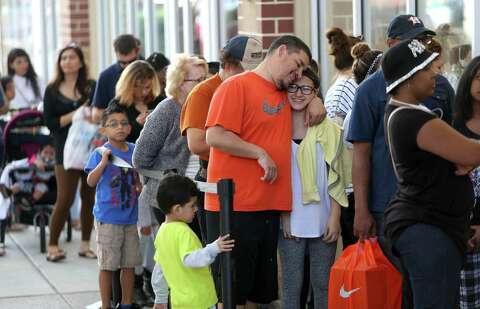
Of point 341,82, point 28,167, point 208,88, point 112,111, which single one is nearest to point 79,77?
point 28,167

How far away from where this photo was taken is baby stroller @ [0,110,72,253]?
11.2m

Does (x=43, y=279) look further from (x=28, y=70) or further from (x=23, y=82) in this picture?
(x=28, y=70)

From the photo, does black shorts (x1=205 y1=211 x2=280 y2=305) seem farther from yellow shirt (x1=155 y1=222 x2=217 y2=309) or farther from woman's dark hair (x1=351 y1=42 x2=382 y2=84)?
woman's dark hair (x1=351 y1=42 x2=382 y2=84)

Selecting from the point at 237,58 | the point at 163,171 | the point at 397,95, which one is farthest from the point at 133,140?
the point at 397,95

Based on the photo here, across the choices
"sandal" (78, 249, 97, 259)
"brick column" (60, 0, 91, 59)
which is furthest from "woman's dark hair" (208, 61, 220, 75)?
"brick column" (60, 0, 91, 59)

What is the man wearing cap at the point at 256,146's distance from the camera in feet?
19.8

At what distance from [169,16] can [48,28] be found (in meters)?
5.61

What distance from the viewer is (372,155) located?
239 inches

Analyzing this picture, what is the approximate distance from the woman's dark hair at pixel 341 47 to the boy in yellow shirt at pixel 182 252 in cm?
172

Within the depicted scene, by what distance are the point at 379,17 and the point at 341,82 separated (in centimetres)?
90

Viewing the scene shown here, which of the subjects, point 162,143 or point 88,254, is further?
point 88,254

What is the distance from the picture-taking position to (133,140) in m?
8.47

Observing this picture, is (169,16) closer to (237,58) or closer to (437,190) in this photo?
(237,58)

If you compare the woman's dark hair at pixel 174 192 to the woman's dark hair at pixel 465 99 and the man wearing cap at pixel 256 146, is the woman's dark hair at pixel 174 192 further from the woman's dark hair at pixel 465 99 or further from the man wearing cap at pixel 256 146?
the woman's dark hair at pixel 465 99
